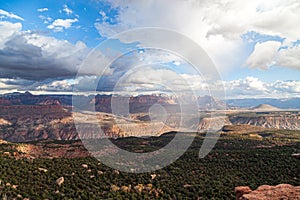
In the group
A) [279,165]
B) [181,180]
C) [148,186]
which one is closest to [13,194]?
[148,186]

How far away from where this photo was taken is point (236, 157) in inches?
3273

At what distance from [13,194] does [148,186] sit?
78.7ft

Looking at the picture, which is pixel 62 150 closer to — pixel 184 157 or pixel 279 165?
pixel 184 157

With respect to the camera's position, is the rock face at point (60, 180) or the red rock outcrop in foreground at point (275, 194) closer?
the red rock outcrop in foreground at point (275, 194)

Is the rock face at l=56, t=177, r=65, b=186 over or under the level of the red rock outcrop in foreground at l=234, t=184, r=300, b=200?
under

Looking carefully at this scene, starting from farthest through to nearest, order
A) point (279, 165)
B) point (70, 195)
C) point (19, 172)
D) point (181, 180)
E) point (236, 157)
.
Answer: point (236, 157) < point (279, 165) < point (181, 180) < point (19, 172) < point (70, 195)

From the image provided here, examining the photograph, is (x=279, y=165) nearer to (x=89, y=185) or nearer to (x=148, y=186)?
(x=148, y=186)

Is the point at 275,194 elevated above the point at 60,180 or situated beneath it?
elevated above

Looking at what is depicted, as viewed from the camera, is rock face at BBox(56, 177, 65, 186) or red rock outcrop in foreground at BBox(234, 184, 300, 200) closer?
red rock outcrop in foreground at BBox(234, 184, 300, 200)

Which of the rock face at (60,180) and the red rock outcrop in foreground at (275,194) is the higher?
the red rock outcrop in foreground at (275,194)

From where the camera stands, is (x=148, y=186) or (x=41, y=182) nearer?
(x=41, y=182)

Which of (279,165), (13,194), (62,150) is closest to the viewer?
(13,194)

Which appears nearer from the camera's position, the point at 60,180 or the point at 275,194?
the point at 275,194

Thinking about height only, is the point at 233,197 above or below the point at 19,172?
below
